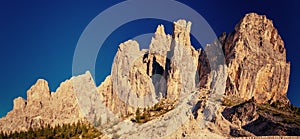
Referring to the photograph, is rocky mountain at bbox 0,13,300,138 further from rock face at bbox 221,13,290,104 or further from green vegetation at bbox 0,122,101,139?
green vegetation at bbox 0,122,101,139

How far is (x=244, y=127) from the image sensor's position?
268 feet

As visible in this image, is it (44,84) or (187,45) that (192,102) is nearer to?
(187,45)

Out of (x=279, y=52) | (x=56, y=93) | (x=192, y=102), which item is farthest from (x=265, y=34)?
(x=56, y=93)

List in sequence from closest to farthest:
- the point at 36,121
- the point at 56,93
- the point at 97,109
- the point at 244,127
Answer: the point at 244,127
the point at 97,109
the point at 36,121
the point at 56,93

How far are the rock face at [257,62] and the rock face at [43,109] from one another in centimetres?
4756

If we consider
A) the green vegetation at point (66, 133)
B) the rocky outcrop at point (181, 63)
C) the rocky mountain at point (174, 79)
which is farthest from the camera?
the rocky outcrop at point (181, 63)

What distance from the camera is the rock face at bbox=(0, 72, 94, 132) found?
141 metres

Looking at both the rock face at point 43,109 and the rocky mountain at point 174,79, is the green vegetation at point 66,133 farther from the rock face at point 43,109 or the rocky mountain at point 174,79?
the rock face at point 43,109

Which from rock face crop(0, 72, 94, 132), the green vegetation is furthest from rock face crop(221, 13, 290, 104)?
rock face crop(0, 72, 94, 132)

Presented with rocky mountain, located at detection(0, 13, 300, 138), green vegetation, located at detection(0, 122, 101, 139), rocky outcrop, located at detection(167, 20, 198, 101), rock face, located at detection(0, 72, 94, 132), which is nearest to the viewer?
green vegetation, located at detection(0, 122, 101, 139)

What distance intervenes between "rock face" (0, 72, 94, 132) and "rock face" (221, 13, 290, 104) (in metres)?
47.6

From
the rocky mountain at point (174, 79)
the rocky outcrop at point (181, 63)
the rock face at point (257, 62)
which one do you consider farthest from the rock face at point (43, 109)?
the rock face at point (257, 62)

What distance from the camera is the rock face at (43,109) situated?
463ft

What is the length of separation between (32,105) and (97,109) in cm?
3469
